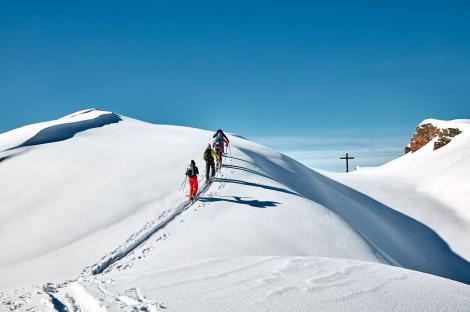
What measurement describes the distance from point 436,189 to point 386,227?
43.3ft

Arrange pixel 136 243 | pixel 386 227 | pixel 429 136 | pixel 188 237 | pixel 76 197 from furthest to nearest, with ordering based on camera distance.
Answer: pixel 429 136 < pixel 386 227 < pixel 76 197 < pixel 188 237 < pixel 136 243

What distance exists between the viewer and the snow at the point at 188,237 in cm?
557

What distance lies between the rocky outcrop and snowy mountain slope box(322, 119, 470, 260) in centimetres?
149

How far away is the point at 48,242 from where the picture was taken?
11.1 metres

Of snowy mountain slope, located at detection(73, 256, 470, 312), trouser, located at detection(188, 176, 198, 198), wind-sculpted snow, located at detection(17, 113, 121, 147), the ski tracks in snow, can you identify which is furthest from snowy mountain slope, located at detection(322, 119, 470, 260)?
wind-sculpted snow, located at detection(17, 113, 121, 147)

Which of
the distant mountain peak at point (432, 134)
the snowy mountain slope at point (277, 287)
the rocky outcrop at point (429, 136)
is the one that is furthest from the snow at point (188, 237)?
the distant mountain peak at point (432, 134)

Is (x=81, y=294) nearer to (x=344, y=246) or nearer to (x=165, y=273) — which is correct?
(x=165, y=273)

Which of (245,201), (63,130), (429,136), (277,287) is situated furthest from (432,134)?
(277,287)

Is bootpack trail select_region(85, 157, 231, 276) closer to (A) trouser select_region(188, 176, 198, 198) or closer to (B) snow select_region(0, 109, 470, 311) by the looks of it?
(B) snow select_region(0, 109, 470, 311)

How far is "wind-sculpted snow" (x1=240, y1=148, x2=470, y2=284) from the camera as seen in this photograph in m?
16.5

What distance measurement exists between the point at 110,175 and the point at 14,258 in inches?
254

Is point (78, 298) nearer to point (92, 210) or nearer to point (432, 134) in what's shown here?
point (92, 210)

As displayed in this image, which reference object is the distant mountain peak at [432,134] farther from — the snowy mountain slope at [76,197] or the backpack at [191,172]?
the backpack at [191,172]

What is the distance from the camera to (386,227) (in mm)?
20125
